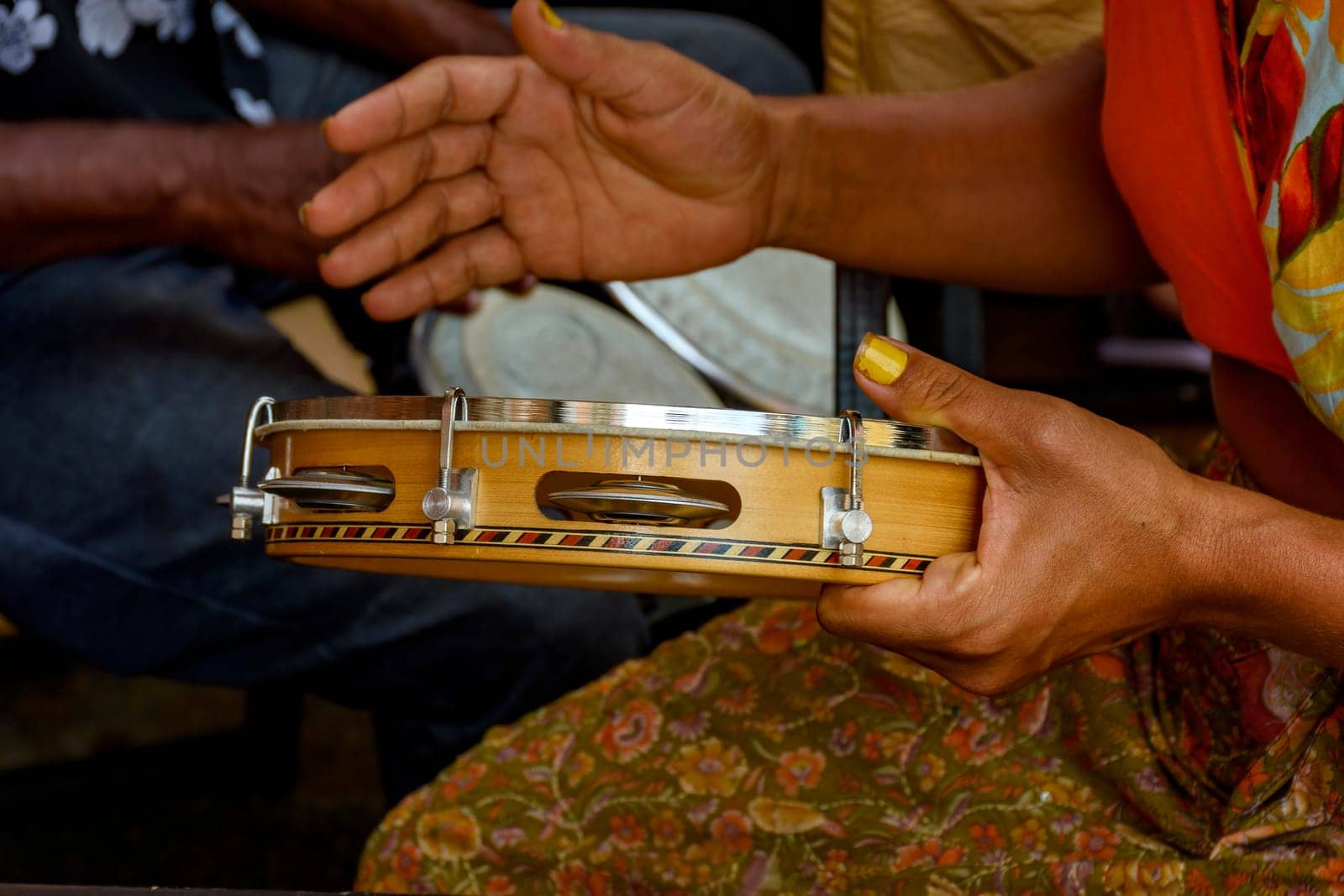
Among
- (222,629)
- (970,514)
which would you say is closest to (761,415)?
(970,514)

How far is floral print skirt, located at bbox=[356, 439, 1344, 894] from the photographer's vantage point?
0.65m

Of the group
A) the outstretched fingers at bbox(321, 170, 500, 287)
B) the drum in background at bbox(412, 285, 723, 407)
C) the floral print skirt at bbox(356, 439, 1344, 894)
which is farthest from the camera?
the drum in background at bbox(412, 285, 723, 407)

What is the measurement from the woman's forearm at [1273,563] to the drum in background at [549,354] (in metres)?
0.64

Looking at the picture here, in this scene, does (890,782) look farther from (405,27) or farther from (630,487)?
(405,27)

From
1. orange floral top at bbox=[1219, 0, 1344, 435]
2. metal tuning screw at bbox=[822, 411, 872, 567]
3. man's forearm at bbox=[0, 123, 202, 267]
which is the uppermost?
man's forearm at bbox=[0, 123, 202, 267]

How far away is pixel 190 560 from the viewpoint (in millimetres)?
1068

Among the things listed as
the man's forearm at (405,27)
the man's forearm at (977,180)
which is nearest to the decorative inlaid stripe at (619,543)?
the man's forearm at (977,180)

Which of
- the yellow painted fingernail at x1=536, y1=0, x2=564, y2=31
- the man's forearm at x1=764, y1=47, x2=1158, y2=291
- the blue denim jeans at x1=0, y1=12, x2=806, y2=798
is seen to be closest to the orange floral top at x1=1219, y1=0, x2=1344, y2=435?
the man's forearm at x1=764, y1=47, x2=1158, y2=291

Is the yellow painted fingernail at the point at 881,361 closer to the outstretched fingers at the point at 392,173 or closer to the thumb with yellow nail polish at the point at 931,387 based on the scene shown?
the thumb with yellow nail polish at the point at 931,387

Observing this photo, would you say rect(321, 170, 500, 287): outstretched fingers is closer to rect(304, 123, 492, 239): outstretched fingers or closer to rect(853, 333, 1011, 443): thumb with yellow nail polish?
rect(304, 123, 492, 239): outstretched fingers

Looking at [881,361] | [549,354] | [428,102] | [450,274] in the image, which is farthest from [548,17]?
[549,354]

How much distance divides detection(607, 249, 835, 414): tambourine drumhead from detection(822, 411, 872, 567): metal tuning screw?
0.75 m

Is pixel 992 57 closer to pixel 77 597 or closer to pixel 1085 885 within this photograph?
pixel 1085 885

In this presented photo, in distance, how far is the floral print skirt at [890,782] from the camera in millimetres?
652
